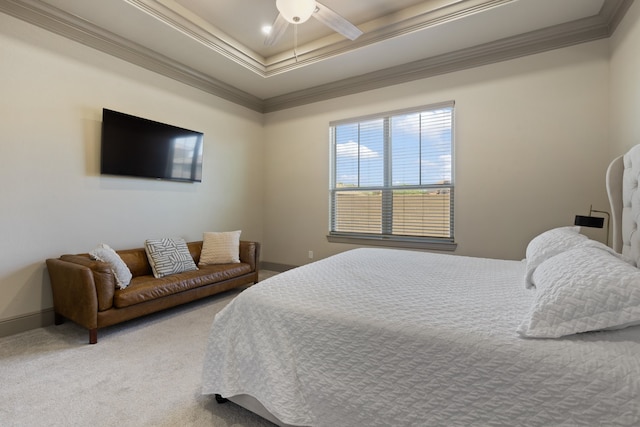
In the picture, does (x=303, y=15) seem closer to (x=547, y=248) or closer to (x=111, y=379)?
(x=547, y=248)

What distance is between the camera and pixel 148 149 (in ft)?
11.6

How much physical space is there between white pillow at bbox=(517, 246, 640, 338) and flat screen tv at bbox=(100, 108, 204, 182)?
3808 mm

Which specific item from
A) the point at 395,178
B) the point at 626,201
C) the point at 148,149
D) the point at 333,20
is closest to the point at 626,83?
the point at 626,201

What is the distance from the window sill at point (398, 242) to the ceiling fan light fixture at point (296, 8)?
2802mm

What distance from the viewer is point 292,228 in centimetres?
492

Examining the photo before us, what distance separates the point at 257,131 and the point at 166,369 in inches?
157

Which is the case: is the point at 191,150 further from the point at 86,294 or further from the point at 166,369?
the point at 166,369

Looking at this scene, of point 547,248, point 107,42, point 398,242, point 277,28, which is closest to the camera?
point 547,248

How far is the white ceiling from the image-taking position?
2.82 meters

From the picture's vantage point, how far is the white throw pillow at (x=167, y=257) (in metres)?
3.24

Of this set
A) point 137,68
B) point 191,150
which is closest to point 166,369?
point 191,150

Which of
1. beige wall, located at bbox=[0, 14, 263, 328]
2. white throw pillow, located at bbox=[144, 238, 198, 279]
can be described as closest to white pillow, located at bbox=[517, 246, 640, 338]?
white throw pillow, located at bbox=[144, 238, 198, 279]

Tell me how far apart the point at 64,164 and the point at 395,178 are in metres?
3.75

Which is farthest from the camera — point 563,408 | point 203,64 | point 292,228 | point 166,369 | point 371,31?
point 292,228
